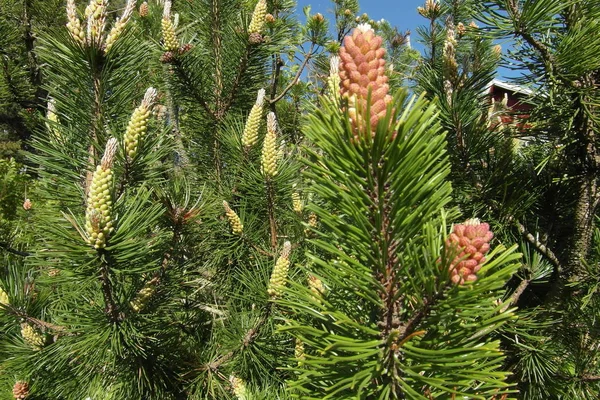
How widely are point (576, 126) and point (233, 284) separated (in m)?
1.33

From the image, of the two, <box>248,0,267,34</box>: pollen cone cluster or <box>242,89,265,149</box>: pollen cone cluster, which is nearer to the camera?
<box>242,89,265,149</box>: pollen cone cluster

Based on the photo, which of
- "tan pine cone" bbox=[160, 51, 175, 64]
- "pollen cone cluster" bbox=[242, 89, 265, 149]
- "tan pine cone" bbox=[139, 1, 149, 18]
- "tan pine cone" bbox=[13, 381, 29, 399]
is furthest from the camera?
"tan pine cone" bbox=[139, 1, 149, 18]

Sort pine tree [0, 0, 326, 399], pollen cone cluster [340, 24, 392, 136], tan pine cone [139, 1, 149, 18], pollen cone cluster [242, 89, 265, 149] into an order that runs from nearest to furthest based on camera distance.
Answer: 1. pollen cone cluster [340, 24, 392, 136]
2. pine tree [0, 0, 326, 399]
3. pollen cone cluster [242, 89, 265, 149]
4. tan pine cone [139, 1, 149, 18]

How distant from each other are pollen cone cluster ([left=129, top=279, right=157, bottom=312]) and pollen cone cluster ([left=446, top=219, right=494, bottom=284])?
0.91 metres

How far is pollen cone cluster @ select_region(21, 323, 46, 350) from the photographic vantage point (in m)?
1.16

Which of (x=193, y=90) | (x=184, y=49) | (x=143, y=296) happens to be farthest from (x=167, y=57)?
(x=143, y=296)

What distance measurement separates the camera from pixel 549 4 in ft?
3.30

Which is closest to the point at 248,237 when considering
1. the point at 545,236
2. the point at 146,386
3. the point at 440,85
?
the point at 146,386

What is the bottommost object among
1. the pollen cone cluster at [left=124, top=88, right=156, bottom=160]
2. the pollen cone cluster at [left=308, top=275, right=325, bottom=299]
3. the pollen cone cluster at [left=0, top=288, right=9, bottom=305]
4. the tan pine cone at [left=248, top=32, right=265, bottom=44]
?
the pollen cone cluster at [left=0, top=288, right=9, bottom=305]

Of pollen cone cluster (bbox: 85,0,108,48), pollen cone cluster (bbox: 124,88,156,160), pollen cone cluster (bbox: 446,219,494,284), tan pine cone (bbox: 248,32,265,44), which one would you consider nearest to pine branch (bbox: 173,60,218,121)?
tan pine cone (bbox: 248,32,265,44)

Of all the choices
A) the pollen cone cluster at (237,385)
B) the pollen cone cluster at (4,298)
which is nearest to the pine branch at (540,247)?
the pollen cone cluster at (237,385)

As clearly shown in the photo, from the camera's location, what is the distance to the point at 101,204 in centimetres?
81

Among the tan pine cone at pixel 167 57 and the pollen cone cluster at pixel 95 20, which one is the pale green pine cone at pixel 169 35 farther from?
the pollen cone cluster at pixel 95 20

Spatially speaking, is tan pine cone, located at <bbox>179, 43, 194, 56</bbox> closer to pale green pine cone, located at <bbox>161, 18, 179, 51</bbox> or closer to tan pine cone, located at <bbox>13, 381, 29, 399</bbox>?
pale green pine cone, located at <bbox>161, 18, 179, 51</bbox>
